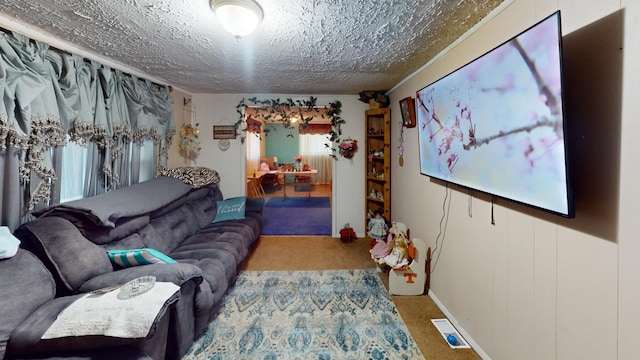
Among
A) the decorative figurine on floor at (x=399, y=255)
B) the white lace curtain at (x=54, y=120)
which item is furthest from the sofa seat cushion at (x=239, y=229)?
the decorative figurine on floor at (x=399, y=255)

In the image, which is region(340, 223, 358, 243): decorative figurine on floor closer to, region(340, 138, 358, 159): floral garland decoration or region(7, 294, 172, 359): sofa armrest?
region(340, 138, 358, 159): floral garland decoration

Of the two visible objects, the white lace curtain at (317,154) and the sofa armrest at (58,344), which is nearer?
the sofa armrest at (58,344)

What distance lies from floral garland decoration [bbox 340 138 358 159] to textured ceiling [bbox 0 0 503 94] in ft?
3.96

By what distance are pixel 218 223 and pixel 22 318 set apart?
195 centimetres

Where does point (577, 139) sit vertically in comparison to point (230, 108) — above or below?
below

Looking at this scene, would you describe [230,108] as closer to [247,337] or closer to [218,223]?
[218,223]

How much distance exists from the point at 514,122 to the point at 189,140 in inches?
144

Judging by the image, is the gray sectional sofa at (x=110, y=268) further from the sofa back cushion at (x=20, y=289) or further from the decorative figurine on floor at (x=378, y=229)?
the decorative figurine on floor at (x=378, y=229)

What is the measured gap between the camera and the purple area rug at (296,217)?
14.1 ft

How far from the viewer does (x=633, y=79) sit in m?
0.86

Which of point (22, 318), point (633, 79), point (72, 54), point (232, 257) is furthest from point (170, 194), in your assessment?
point (633, 79)

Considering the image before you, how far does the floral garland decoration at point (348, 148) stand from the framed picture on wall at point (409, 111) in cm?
115

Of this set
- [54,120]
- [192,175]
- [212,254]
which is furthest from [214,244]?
[54,120]

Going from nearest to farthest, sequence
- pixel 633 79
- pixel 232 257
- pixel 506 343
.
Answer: pixel 633 79, pixel 506 343, pixel 232 257
